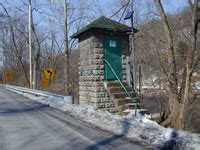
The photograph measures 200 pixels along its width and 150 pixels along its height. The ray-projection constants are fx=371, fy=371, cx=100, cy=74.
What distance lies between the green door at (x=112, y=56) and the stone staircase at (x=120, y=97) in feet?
1.40

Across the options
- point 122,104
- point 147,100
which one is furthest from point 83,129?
point 147,100

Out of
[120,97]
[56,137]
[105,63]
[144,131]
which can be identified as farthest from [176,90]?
[56,137]

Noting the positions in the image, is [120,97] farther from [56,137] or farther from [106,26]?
[56,137]

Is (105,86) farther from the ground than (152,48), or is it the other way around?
(152,48)

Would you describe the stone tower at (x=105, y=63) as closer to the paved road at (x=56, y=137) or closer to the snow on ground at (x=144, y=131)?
the snow on ground at (x=144, y=131)

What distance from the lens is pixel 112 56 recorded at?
1792cm

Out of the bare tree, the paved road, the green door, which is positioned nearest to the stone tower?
A: the green door

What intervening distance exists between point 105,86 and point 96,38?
2.31 meters

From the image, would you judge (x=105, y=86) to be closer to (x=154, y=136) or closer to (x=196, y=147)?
(x=154, y=136)

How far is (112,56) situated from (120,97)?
2.02 metres

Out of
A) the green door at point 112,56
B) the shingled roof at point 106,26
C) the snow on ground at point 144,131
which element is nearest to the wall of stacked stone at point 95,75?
the green door at point 112,56

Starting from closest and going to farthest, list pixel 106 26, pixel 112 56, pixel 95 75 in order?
pixel 95 75, pixel 106 26, pixel 112 56

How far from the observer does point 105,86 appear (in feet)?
57.2

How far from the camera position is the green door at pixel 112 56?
17719mm
